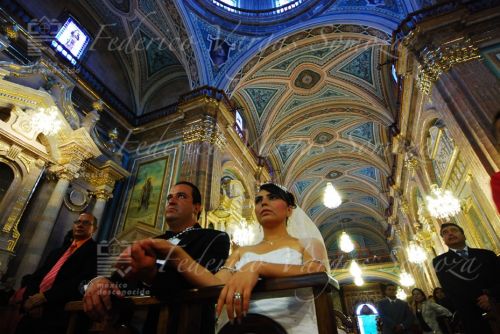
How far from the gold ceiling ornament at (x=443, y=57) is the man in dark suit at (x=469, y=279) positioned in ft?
14.3

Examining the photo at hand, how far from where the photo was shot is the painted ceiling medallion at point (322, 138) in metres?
13.6

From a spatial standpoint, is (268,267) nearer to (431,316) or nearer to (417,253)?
(431,316)

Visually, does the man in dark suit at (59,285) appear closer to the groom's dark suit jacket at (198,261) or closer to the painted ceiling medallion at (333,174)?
the groom's dark suit jacket at (198,261)

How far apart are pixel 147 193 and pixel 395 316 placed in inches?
249

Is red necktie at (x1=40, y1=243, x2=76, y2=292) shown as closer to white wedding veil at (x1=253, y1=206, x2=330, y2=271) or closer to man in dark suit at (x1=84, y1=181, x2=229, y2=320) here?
man in dark suit at (x1=84, y1=181, x2=229, y2=320)

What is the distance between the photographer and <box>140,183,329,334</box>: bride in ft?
2.87

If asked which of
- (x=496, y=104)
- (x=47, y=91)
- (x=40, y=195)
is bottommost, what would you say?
(x=40, y=195)

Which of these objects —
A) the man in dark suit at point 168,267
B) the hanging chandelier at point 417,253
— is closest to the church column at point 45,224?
the man in dark suit at point 168,267

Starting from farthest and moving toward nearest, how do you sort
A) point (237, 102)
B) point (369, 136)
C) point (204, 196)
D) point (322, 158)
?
point (322, 158) → point (369, 136) → point (237, 102) → point (204, 196)

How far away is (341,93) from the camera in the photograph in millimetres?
11320

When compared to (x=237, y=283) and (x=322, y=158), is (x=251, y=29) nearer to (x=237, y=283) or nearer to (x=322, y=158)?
(x=322, y=158)

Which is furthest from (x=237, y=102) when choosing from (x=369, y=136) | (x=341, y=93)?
(x=369, y=136)

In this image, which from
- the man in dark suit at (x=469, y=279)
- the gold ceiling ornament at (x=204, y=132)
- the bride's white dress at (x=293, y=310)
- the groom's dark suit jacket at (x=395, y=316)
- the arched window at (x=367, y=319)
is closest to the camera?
the bride's white dress at (x=293, y=310)

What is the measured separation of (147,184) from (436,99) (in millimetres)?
7492
